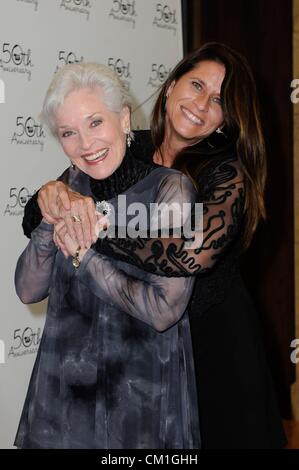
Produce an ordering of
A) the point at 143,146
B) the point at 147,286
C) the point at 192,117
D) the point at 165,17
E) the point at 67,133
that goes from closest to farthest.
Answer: the point at 147,286 < the point at 67,133 < the point at 143,146 < the point at 192,117 < the point at 165,17

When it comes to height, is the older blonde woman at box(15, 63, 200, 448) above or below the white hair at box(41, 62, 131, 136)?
below

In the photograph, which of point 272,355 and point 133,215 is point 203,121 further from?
point 272,355

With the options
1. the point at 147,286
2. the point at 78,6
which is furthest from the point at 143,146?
the point at 78,6

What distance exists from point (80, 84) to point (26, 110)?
1293 mm

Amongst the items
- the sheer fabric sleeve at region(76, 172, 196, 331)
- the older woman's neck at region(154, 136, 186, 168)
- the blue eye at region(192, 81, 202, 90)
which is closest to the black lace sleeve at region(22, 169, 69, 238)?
the sheer fabric sleeve at region(76, 172, 196, 331)

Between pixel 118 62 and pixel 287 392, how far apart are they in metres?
2.35

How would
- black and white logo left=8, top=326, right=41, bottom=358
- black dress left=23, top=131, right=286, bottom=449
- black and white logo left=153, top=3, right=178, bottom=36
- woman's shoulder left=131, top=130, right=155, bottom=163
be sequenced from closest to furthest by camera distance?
woman's shoulder left=131, top=130, right=155, bottom=163 < black dress left=23, top=131, right=286, bottom=449 < black and white logo left=8, top=326, right=41, bottom=358 < black and white logo left=153, top=3, right=178, bottom=36

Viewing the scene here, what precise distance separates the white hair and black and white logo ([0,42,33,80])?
1.20m

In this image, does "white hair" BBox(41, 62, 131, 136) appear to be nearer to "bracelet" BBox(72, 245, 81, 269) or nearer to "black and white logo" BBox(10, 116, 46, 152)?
"bracelet" BBox(72, 245, 81, 269)

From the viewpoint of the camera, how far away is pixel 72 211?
184 cm

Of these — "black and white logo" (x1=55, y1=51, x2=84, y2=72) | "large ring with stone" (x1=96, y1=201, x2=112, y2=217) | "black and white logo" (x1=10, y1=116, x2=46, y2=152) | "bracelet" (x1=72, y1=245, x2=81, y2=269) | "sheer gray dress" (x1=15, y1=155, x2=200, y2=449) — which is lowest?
"sheer gray dress" (x1=15, y1=155, x2=200, y2=449)

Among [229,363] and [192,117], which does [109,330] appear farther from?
[192,117]

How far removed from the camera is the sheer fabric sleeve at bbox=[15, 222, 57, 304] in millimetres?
1930
